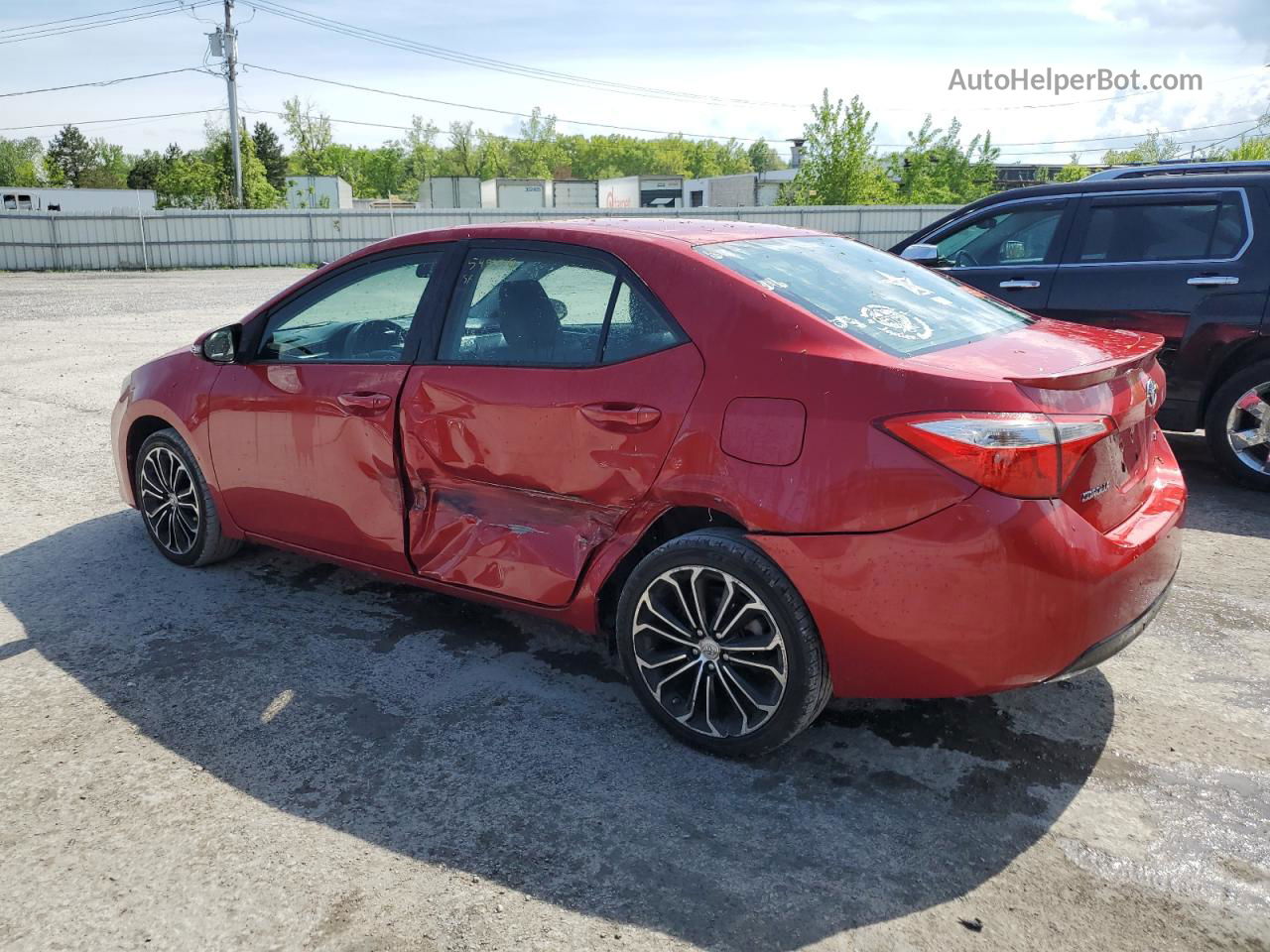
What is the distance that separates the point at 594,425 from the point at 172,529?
270cm

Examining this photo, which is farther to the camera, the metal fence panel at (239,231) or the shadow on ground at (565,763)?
the metal fence panel at (239,231)

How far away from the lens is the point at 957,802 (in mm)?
2953

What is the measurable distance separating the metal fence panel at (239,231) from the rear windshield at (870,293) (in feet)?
87.4

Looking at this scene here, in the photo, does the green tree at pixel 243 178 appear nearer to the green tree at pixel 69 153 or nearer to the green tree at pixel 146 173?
the green tree at pixel 146 173

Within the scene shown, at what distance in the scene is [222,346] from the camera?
4.49 metres

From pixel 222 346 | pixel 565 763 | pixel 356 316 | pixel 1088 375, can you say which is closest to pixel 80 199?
pixel 222 346

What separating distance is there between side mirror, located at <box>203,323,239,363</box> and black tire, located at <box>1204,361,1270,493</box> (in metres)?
5.48

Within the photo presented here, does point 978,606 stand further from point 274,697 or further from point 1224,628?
point 274,697

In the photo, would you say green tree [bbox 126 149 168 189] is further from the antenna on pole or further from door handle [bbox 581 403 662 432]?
door handle [bbox 581 403 662 432]

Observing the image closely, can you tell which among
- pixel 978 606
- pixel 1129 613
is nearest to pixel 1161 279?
pixel 1129 613

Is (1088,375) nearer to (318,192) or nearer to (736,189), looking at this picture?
(318,192)

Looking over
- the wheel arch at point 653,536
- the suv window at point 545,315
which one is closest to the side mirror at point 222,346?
the suv window at point 545,315

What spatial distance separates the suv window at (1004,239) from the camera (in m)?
6.92

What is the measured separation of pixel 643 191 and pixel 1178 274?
71367mm
